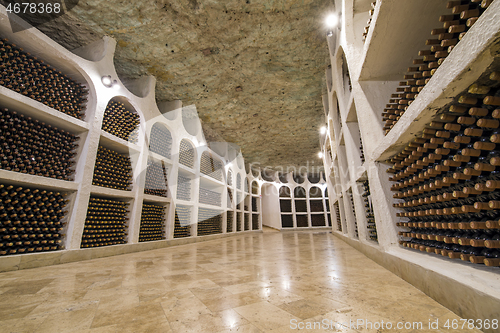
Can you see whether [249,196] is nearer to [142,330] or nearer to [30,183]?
[30,183]

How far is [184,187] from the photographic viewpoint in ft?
25.4

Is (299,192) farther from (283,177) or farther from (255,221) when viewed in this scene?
(255,221)

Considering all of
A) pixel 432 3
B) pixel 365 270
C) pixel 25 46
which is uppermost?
pixel 25 46

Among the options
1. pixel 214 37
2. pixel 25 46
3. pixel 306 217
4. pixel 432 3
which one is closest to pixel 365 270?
pixel 432 3

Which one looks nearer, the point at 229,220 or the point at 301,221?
the point at 229,220

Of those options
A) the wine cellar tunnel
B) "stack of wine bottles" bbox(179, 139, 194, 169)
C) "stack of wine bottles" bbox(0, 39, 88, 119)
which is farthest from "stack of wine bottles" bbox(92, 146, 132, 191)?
"stack of wine bottles" bbox(179, 139, 194, 169)

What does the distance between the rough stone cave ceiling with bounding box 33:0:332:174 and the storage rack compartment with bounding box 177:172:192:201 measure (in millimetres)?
2594

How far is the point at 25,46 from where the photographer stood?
3.82 m

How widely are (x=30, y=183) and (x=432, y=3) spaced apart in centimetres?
601

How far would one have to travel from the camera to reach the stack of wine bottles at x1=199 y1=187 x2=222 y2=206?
8766 mm

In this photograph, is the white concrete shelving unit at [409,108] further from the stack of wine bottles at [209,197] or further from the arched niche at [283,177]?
the arched niche at [283,177]

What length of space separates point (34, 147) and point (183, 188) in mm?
A: 4341

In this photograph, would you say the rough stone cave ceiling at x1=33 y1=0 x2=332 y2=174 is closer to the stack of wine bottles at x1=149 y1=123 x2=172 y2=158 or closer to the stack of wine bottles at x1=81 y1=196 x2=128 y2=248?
the stack of wine bottles at x1=149 y1=123 x2=172 y2=158

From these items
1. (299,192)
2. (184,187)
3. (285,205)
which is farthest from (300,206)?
(184,187)
